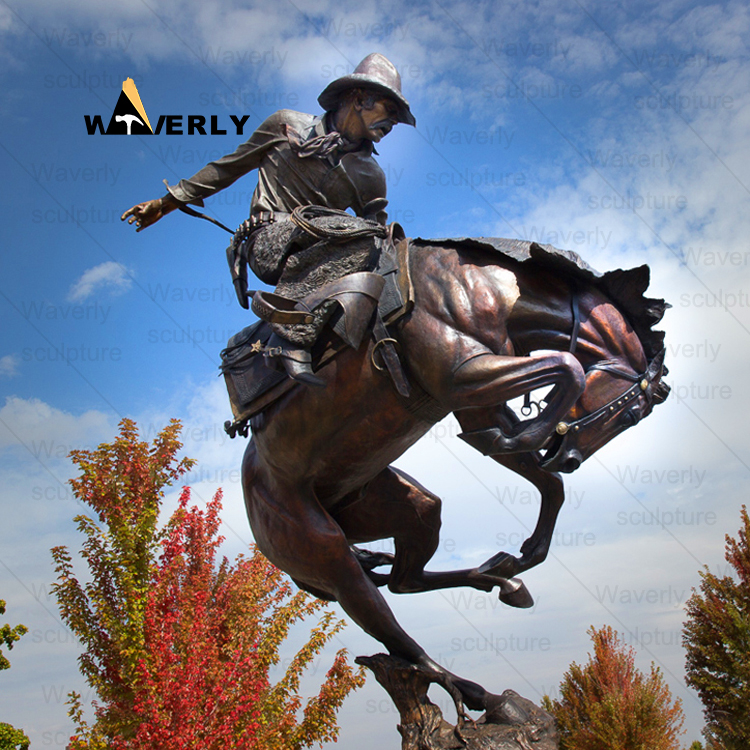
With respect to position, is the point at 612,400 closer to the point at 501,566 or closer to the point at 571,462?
the point at 571,462

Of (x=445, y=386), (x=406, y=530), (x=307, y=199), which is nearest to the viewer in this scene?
(x=445, y=386)

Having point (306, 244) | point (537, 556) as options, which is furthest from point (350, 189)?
point (537, 556)

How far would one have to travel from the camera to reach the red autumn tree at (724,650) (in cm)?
1224

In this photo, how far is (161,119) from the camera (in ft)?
21.1

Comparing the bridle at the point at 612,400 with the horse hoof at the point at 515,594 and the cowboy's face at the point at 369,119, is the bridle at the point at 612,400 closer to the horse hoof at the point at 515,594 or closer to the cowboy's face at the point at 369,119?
the horse hoof at the point at 515,594

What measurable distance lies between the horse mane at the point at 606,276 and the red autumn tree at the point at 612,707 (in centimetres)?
1201

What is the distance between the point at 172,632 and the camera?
10914mm

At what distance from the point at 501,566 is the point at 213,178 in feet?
10.1

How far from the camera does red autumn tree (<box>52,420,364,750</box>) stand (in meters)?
10.2

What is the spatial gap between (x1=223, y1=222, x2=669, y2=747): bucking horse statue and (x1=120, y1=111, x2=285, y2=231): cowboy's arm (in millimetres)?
982

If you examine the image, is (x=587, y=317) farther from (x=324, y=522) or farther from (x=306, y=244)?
(x=324, y=522)

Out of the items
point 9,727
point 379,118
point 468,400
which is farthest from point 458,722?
point 9,727

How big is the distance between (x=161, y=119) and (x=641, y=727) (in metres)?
13.4

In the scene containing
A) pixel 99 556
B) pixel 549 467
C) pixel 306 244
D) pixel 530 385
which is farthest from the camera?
pixel 99 556
